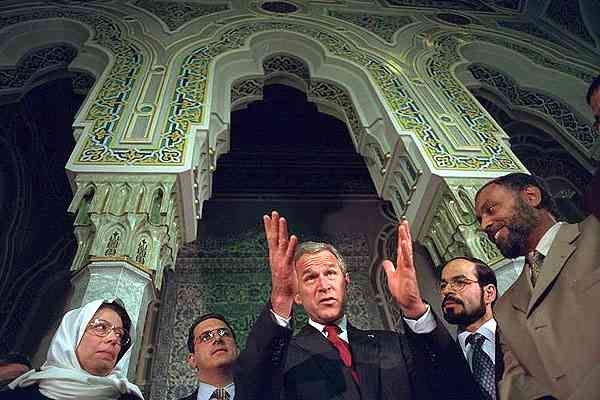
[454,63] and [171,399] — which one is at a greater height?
[454,63]

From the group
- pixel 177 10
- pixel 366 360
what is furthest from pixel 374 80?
pixel 366 360

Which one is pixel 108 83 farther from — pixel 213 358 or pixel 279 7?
pixel 213 358

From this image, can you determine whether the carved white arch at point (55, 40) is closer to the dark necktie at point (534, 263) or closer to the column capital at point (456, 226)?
the column capital at point (456, 226)

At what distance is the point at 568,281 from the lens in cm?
89

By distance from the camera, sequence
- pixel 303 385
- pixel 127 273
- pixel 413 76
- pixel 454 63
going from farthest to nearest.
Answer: pixel 454 63, pixel 413 76, pixel 127 273, pixel 303 385

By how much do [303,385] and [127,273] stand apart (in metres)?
1.13

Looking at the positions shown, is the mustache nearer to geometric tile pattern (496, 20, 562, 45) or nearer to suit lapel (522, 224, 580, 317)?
suit lapel (522, 224, 580, 317)

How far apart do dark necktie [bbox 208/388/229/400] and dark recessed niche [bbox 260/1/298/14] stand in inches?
129

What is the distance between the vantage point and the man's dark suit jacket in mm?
1030

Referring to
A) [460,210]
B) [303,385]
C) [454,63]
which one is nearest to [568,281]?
[303,385]

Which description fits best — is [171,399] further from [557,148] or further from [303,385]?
[557,148]

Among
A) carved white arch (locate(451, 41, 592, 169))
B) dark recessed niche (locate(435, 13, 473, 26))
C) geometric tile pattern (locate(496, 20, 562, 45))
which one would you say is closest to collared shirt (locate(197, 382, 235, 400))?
carved white arch (locate(451, 41, 592, 169))

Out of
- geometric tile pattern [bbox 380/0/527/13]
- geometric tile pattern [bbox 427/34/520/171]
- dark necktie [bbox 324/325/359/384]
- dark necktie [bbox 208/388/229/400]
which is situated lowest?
dark necktie [bbox 324/325/359/384]

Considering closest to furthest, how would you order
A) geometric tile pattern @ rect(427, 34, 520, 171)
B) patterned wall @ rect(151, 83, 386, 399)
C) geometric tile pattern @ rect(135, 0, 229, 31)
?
1. geometric tile pattern @ rect(427, 34, 520, 171)
2. patterned wall @ rect(151, 83, 386, 399)
3. geometric tile pattern @ rect(135, 0, 229, 31)
